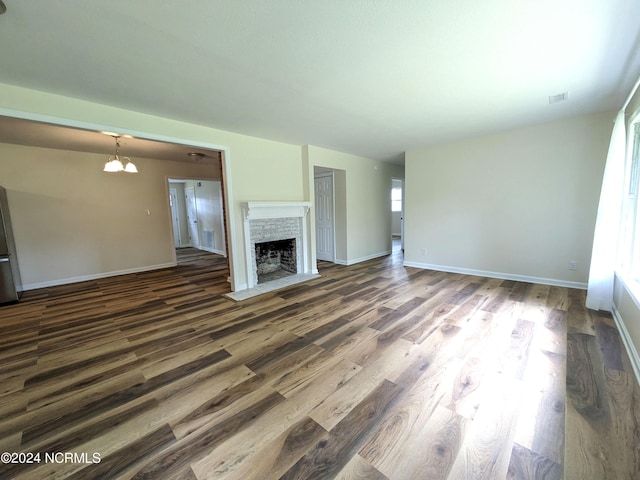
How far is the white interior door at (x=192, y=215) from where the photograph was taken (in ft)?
27.7

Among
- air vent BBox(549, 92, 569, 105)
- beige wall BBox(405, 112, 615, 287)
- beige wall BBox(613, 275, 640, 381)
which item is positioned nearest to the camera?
beige wall BBox(613, 275, 640, 381)

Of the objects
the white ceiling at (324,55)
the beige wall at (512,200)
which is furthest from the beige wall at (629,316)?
the white ceiling at (324,55)

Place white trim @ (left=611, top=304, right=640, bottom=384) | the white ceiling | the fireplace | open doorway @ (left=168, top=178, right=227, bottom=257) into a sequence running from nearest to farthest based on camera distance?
the white ceiling, white trim @ (left=611, top=304, right=640, bottom=384), the fireplace, open doorway @ (left=168, top=178, right=227, bottom=257)

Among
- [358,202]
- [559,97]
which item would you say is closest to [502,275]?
[559,97]

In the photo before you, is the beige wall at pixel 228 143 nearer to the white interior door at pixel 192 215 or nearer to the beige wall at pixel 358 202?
the beige wall at pixel 358 202

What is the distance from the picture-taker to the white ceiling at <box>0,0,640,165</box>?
1.56 meters

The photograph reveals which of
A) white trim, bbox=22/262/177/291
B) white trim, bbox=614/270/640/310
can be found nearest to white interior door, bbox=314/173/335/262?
white trim, bbox=22/262/177/291

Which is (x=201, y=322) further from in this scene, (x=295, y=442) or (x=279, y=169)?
(x=279, y=169)

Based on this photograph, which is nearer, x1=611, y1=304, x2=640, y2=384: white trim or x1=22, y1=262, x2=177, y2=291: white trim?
x1=611, y1=304, x2=640, y2=384: white trim

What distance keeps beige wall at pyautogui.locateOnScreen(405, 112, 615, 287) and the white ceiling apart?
0.66 m

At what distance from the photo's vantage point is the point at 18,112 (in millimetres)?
2377

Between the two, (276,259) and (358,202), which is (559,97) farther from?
(276,259)

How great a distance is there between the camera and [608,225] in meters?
2.91

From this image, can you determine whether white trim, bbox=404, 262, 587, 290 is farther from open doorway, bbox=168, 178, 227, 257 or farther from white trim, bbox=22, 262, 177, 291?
white trim, bbox=22, 262, 177, 291
